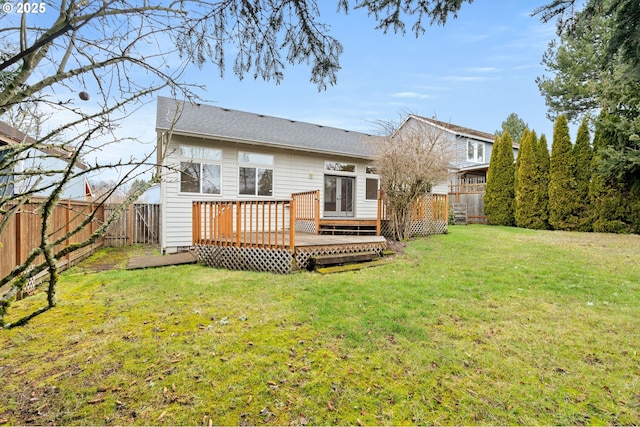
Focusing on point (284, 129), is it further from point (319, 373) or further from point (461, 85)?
point (319, 373)

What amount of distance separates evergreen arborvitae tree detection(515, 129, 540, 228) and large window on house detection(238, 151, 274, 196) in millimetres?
10941

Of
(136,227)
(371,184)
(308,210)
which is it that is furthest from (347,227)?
(136,227)

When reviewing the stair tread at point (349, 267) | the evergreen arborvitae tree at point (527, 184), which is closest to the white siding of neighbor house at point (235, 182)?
the stair tread at point (349, 267)

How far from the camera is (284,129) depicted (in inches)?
464

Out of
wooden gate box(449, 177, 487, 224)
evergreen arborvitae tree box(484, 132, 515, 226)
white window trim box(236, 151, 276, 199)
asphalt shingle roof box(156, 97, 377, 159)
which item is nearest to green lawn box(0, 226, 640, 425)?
white window trim box(236, 151, 276, 199)

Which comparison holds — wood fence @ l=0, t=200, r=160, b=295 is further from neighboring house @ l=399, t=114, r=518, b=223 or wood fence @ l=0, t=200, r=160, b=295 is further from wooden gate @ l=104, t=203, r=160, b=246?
neighboring house @ l=399, t=114, r=518, b=223

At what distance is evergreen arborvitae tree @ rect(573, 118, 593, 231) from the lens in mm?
11680

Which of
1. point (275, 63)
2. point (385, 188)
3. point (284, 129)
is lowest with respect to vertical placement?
point (385, 188)

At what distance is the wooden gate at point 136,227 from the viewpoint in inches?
433

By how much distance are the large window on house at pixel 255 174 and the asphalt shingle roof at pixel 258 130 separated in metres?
0.62

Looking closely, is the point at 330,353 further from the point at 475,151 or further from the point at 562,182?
the point at 475,151

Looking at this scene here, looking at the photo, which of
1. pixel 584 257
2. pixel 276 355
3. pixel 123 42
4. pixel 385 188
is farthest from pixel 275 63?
pixel 584 257

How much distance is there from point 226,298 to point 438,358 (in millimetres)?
3005

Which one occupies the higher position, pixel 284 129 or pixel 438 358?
pixel 284 129
